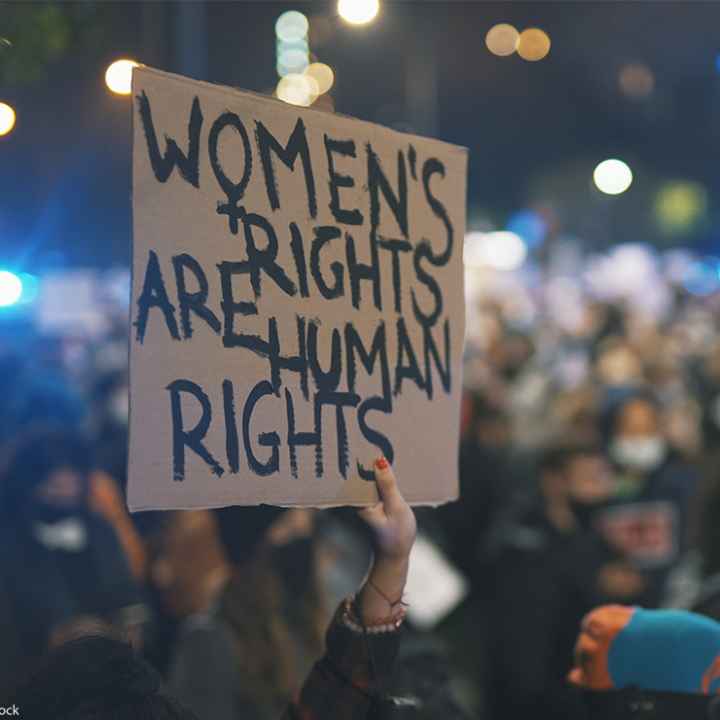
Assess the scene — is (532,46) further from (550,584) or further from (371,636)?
(371,636)

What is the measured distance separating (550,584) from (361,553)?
2.72 ft

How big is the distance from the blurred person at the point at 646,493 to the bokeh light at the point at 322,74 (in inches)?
179

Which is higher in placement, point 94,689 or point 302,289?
point 302,289

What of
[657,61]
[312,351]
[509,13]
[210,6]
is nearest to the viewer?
[312,351]

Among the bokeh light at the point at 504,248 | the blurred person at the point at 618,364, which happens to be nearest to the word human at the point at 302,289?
the blurred person at the point at 618,364

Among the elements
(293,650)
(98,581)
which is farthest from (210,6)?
(293,650)

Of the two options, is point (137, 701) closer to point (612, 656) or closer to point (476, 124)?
point (612, 656)

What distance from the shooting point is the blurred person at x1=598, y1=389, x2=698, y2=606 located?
271 inches

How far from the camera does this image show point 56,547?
5.26m

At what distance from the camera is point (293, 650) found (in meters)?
4.48

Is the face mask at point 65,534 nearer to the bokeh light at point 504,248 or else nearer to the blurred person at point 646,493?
the blurred person at point 646,493

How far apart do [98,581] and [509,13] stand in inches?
219

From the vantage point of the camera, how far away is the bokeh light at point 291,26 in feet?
26.9

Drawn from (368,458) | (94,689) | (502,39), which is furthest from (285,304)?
(502,39)
